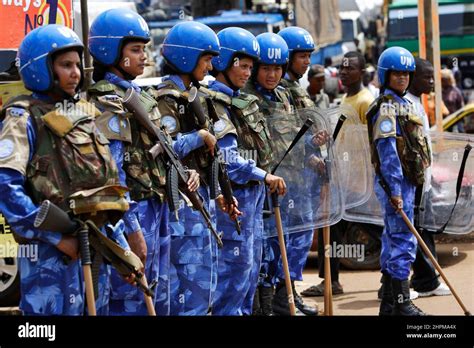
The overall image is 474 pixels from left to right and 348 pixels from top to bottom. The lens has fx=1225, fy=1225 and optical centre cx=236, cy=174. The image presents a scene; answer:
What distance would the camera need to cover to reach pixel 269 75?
879cm

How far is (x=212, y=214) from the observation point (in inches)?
293

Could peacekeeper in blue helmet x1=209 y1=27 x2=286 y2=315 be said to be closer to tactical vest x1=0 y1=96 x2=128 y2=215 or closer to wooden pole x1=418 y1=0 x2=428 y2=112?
tactical vest x1=0 y1=96 x2=128 y2=215

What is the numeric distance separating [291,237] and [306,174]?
55 centimetres

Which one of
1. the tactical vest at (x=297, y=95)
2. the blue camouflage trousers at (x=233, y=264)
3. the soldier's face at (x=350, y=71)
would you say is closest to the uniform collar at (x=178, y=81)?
the blue camouflage trousers at (x=233, y=264)

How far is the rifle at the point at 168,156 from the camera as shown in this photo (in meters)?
6.42

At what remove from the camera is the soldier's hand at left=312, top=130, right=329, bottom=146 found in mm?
8688

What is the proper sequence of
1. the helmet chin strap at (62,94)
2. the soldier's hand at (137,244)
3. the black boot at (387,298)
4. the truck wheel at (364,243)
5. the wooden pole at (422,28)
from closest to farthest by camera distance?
the helmet chin strap at (62,94)
the soldier's hand at (137,244)
the black boot at (387,298)
the truck wheel at (364,243)
the wooden pole at (422,28)

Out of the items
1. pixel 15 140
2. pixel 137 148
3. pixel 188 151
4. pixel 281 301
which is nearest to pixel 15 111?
pixel 15 140

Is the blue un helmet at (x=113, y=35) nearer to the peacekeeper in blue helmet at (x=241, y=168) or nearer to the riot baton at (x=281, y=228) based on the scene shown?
the peacekeeper in blue helmet at (x=241, y=168)

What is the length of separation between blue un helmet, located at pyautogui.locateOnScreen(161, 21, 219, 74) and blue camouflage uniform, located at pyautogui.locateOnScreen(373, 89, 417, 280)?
1.82 meters

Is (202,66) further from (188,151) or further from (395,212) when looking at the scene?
(395,212)

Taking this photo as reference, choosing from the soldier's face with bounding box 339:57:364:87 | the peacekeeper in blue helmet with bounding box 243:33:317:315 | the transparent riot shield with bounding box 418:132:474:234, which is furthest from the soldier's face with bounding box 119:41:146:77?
the soldier's face with bounding box 339:57:364:87

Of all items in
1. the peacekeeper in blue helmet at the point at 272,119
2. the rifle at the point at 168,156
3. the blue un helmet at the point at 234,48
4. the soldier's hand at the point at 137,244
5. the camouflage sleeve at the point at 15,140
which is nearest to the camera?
the camouflage sleeve at the point at 15,140

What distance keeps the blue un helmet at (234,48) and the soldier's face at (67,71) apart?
2.45m
